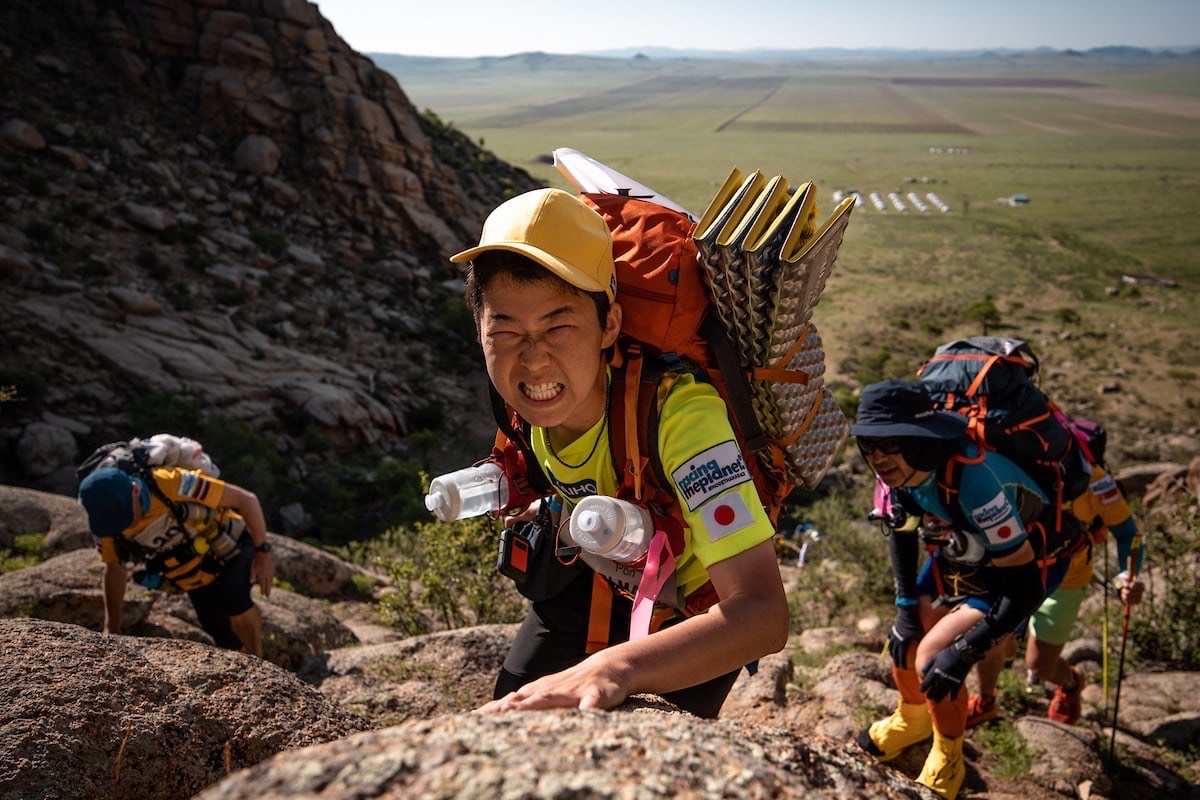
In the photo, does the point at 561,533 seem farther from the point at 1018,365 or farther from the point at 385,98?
the point at 385,98

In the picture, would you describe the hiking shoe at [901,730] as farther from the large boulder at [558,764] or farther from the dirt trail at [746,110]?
the dirt trail at [746,110]

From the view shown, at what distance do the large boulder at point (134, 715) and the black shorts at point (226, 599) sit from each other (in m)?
2.50

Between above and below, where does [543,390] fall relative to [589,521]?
above

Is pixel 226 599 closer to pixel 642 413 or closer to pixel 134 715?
pixel 134 715

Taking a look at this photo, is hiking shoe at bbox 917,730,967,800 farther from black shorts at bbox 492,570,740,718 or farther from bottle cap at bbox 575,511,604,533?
bottle cap at bbox 575,511,604,533

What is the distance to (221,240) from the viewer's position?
69.4 feet

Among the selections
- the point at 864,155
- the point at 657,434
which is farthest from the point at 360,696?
the point at 864,155

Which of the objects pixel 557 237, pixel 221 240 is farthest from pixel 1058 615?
pixel 221 240

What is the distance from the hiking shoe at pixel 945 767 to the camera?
4.56 metres

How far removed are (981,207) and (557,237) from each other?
3067 inches

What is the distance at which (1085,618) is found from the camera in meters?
8.85

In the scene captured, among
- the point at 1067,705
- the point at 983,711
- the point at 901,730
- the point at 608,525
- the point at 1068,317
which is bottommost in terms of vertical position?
the point at 1068,317

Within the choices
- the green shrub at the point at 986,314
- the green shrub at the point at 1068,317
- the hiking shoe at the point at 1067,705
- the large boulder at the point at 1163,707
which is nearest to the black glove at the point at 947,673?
the hiking shoe at the point at 1067,705

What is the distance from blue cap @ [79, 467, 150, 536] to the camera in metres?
4.99
